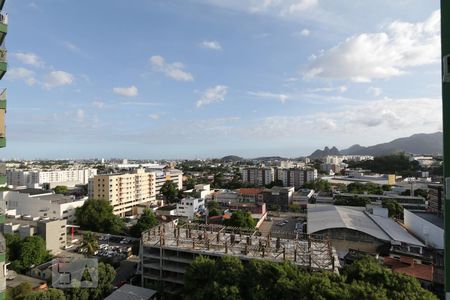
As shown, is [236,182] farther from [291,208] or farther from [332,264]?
[332,264]

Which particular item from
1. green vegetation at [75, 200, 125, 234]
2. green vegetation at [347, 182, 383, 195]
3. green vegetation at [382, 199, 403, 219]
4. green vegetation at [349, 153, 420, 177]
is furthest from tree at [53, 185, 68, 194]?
green vegetation at [349, 153, 420, 177]

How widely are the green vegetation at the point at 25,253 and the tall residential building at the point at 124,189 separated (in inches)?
555

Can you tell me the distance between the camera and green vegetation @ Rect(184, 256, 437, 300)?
8.55 metres

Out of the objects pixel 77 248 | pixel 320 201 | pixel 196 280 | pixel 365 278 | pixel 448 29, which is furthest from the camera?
pixel 320 201

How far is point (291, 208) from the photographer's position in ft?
126

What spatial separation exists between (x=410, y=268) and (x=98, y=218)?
77.9 ft

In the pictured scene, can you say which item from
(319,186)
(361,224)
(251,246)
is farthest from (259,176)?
(251,246)

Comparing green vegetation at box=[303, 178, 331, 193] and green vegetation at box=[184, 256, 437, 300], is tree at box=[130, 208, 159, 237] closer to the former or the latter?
green vegetation at box=[184, 256, 437, 300]

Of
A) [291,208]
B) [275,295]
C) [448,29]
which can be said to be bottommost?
[291,208]

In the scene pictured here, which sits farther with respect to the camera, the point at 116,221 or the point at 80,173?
the point at 80,173

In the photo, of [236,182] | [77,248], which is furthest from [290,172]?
[77,248]

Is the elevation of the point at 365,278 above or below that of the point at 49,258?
above

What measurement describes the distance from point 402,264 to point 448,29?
55.3 ft

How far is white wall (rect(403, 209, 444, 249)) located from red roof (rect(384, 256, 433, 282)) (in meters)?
4.93
